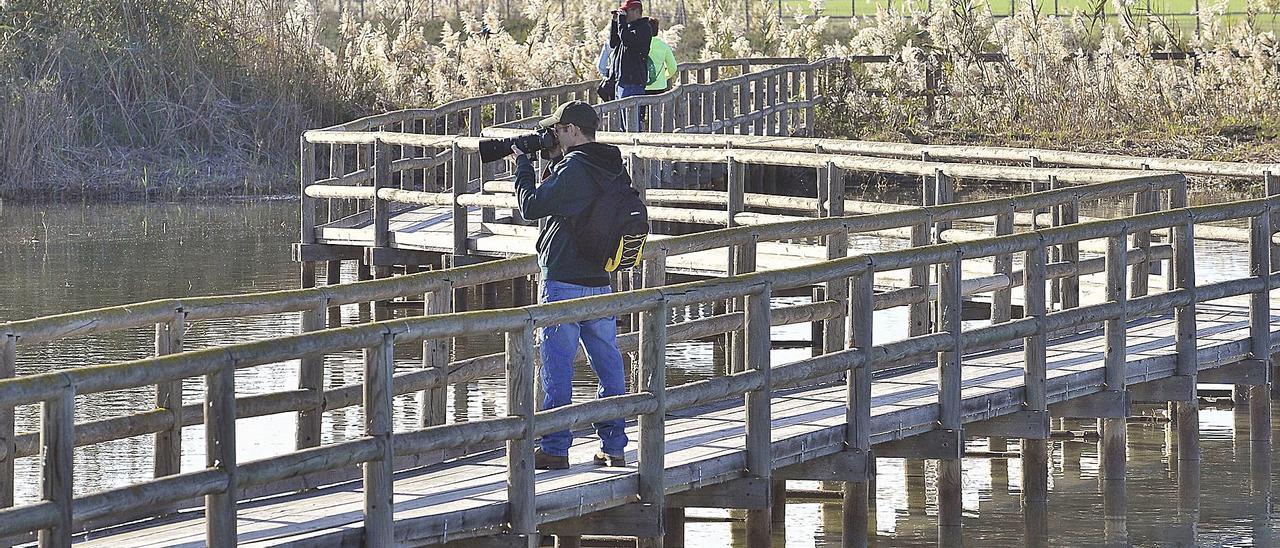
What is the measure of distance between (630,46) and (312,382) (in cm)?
1158

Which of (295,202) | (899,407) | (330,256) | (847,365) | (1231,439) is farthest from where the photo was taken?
(295,202)

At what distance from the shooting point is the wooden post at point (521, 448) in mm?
8273

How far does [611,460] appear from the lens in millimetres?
9109

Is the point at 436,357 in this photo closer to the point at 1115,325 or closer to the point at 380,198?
the point at 1115,325

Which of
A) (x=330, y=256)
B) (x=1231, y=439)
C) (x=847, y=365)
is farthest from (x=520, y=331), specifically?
(x=330, y=256)

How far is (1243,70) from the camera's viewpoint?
98.9ft

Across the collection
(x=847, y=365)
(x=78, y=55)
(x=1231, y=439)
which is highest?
(x=78, y=55)

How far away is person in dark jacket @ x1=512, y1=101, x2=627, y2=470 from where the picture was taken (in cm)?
885

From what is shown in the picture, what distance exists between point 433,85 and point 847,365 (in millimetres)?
21618

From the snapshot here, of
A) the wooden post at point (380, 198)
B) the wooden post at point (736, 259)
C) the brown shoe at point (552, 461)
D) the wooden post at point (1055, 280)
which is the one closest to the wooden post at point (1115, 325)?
the wooden post at point (736, 259)

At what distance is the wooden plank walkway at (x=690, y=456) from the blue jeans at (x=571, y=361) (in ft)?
0.43

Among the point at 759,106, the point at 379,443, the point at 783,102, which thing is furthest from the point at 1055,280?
the point at 783,102

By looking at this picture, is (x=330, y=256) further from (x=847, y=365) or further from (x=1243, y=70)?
(x=1243, y=70)

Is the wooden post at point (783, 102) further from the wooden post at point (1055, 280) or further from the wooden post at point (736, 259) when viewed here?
the wooden post at point (1055, 280)
